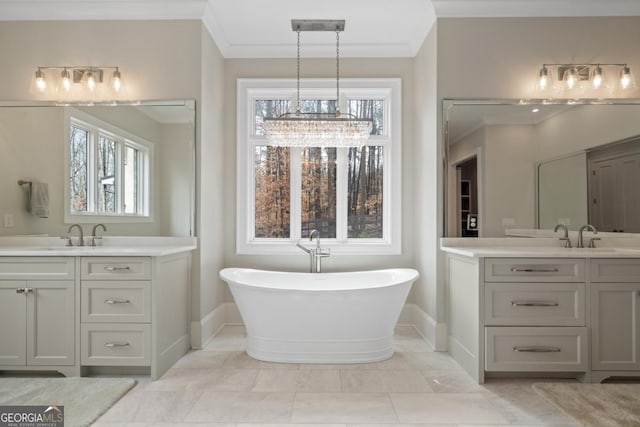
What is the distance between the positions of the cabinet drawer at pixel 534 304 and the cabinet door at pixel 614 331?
0.11 m

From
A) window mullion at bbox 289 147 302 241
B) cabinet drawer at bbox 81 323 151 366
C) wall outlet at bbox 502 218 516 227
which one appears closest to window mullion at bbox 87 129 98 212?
cabinet drawer at bbox 81 323 151 366

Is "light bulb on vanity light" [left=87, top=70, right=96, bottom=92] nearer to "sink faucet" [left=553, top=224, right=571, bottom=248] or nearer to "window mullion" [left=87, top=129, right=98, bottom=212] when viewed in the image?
"window mullion" [left=87, top=129, right=98, bottom=212]

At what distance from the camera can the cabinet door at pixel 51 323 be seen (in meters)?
2.74

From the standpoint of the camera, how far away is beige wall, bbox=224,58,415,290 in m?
4.07

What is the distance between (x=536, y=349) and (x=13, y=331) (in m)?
3.35

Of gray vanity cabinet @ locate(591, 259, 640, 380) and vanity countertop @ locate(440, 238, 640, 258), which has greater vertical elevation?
vanity countertop @ locate(440, 238, 640, 258)

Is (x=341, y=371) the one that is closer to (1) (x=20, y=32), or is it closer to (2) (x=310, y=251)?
(2) (x=310, y=251)

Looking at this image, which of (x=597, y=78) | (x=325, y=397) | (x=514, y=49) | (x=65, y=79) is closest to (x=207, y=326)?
(x=325, y=397)

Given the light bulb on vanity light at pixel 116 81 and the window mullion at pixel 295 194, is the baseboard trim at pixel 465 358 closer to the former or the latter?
the window mullion at pixel 295 194

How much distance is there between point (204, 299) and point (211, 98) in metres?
1.71

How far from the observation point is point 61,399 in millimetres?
2412

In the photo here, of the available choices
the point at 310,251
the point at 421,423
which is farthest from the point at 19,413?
the point at 310,251

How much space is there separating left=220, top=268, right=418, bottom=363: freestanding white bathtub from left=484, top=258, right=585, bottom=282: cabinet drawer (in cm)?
64

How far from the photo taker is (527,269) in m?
2.69
